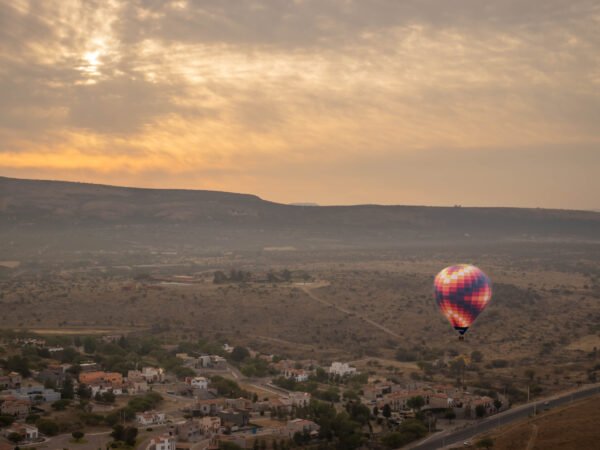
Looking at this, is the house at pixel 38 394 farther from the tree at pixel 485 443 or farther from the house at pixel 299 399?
the tree at pixel 485 443

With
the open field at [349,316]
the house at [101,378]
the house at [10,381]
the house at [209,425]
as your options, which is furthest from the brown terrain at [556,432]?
the house at [10,381]

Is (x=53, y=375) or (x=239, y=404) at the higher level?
(x=53, y=375)

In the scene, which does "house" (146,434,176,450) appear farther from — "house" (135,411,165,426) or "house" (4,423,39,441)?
"house" (4,423,39,441)

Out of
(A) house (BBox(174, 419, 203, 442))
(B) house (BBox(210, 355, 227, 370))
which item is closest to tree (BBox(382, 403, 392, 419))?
(A) house (BBox(174, 419, 203, 442))

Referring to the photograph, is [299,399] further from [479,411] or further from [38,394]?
[38,394]

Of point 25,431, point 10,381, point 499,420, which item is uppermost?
point 10,381

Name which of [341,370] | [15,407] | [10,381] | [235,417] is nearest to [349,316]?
[341,370]

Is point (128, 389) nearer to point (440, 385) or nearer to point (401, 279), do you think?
point (440, 385)
